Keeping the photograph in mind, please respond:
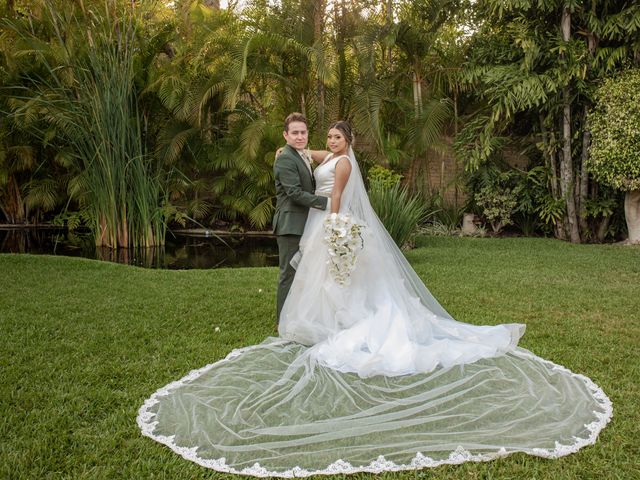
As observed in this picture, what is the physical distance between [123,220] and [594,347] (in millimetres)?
7249

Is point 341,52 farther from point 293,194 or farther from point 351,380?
point 351,380

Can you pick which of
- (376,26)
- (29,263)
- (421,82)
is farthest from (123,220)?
(421,82)

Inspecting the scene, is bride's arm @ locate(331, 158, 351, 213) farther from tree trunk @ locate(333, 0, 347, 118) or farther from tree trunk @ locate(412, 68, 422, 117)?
tree trunk @ locate(412, 68, 422, 117)

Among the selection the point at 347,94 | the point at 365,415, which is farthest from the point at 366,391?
the point at 347,94

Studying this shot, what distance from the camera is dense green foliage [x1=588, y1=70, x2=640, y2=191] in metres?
9.02

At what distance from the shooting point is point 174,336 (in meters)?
4.40

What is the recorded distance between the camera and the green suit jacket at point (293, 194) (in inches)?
174

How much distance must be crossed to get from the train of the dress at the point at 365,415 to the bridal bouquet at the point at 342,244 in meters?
0.77

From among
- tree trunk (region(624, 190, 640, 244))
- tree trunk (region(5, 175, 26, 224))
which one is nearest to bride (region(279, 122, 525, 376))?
tree trunk (region(624, 190, 640, 244))

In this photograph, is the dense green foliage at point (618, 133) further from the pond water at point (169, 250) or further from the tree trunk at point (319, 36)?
the pond water at point (169, 250)

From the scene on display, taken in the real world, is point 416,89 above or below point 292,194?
above

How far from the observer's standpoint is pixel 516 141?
11.5 m

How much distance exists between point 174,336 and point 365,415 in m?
1.98

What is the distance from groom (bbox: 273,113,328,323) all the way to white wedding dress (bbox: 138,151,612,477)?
0.36ft
